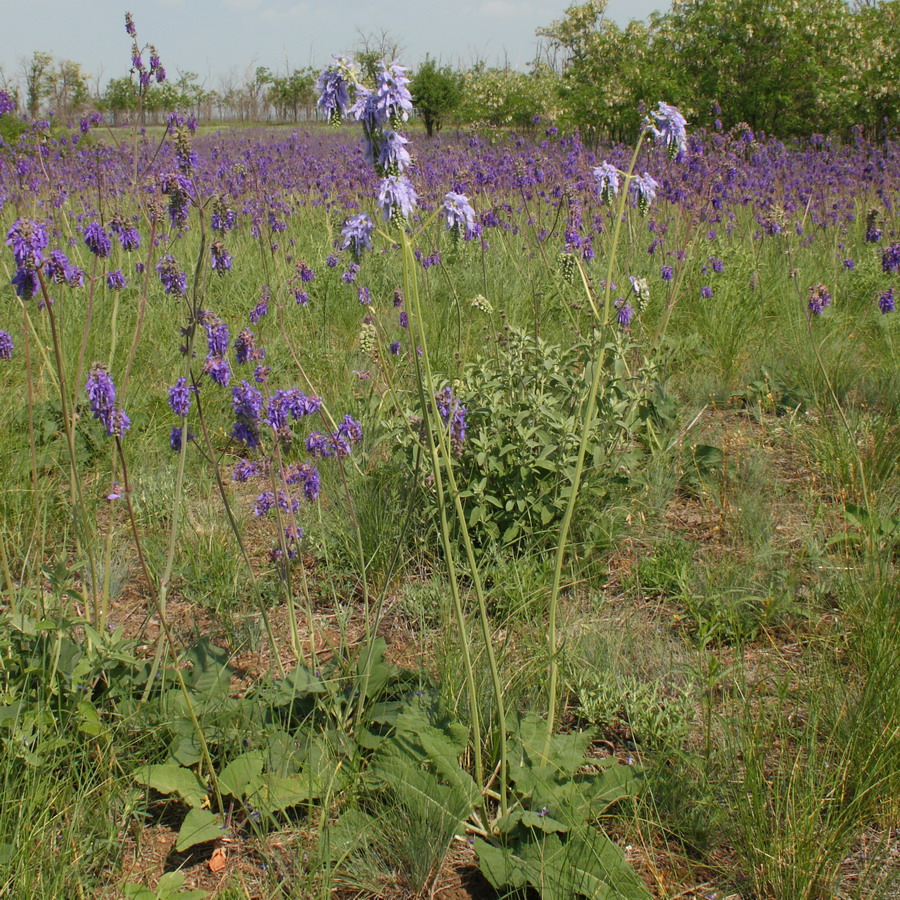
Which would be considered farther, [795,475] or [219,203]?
[795,475]

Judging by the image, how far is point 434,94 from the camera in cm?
2520

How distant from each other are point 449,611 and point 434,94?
26.2 meters

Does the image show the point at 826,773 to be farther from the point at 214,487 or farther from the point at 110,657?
the point at 214,487

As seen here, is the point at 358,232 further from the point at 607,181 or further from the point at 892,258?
the point at 892,258

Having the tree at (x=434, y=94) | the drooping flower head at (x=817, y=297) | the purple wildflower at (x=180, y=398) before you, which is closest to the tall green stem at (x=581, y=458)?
the purple wildflower at (x=180, y=398)

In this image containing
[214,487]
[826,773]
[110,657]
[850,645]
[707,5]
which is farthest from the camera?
[707,5]

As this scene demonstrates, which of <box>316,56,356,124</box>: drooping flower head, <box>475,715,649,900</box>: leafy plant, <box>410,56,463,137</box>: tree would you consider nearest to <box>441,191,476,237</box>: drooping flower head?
<box>316,56,356,124</box>: drooping flower head

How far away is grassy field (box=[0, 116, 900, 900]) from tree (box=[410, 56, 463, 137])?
2369 cm

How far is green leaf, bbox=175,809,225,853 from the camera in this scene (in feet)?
4.54

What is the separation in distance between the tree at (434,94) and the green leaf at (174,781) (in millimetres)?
25650

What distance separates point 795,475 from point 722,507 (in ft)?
1.54

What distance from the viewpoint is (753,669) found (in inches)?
75.0

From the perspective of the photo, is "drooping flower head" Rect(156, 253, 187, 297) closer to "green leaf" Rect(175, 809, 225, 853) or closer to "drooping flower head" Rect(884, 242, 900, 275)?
"green leaf" Rect(175, 809, 225, 853)

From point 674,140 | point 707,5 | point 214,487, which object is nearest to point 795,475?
point 674,140
